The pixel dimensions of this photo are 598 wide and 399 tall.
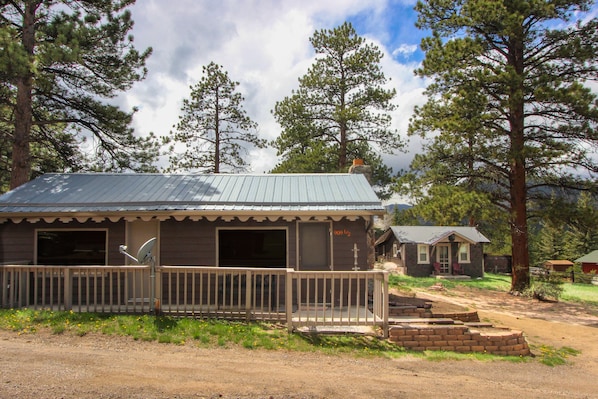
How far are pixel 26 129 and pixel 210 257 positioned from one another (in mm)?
10136

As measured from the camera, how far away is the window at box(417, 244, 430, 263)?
1139 inches

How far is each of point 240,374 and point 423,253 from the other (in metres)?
25.2

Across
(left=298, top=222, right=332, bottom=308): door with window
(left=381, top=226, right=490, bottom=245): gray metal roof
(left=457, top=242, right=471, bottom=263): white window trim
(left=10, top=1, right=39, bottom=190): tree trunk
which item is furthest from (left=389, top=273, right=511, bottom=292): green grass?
(left=10, top=1, right=39, bottom=190): tree trunk

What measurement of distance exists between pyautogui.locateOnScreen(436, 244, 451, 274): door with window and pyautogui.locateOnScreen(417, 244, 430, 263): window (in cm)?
76

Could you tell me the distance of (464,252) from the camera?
29.0m

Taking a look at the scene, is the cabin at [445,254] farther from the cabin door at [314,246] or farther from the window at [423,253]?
the cabin door at [314,246]

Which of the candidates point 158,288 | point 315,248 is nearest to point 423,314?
point 315,248

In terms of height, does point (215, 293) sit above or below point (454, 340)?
above

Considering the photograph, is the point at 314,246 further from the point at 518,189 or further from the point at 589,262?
the point at 589,262

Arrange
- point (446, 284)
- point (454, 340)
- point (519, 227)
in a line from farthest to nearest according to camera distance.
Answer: point (446, 284) → point (519, 227) → point (454, 340)

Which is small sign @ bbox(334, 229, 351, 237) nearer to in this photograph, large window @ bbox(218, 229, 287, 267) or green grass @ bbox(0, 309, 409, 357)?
large window @ bbox(218, 229, 287, 267)

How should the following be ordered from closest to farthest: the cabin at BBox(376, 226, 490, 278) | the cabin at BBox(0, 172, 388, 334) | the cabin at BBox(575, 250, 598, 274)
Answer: the cabin at BBox(0, 172, 388, 334) < the cabin at BBox(376, 226, 490, 278) < the cabin at BBox(575, 250, 598, 274)

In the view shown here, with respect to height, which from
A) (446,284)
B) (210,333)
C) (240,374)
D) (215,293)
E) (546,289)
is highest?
(215,293)

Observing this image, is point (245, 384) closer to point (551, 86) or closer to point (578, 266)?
point (551, 86)
